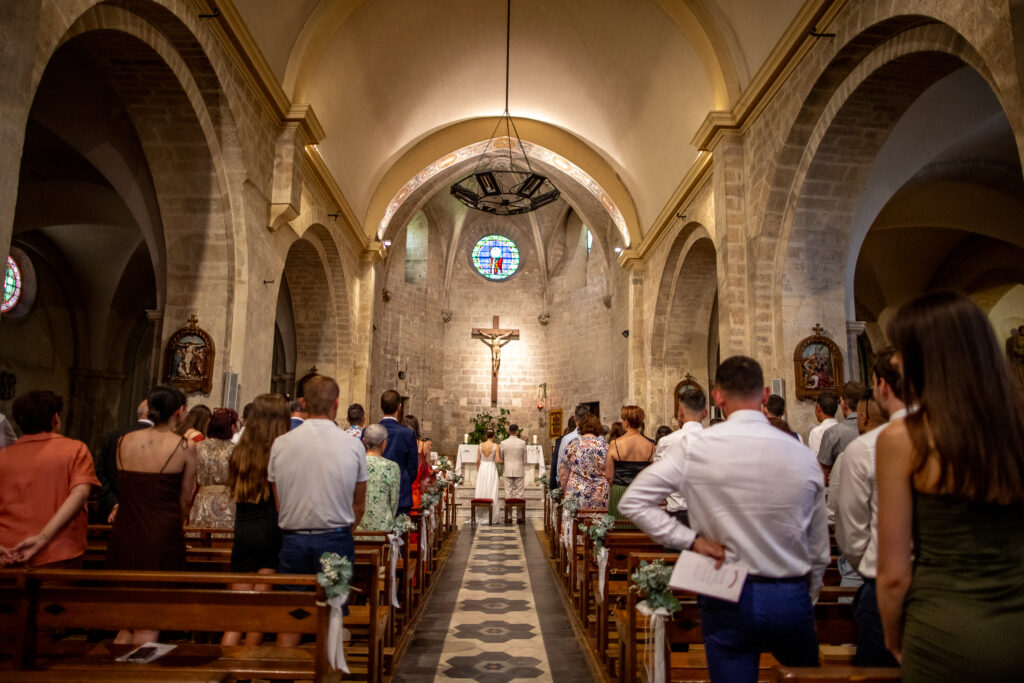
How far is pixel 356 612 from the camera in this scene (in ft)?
12.6

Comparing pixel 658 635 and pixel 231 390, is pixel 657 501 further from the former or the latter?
pixel 231 390

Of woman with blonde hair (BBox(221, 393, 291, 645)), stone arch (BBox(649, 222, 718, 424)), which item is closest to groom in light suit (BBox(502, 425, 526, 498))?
stone arch (BBox(649, 222, 718, 424))

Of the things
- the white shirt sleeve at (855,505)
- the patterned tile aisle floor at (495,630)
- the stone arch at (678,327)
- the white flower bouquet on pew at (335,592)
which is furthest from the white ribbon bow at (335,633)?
the stone arch at (678,327)

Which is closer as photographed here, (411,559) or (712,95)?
(411,559)

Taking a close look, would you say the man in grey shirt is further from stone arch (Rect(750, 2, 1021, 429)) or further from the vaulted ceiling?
the vaulted ceiling

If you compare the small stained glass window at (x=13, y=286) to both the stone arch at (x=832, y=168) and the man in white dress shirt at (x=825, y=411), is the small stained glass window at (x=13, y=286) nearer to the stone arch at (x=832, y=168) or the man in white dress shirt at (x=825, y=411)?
the stone arch at (x=832, y=168)

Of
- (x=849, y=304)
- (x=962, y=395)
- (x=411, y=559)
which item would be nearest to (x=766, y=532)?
(x=962, y=395)

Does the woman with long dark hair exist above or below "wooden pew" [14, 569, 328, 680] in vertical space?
above

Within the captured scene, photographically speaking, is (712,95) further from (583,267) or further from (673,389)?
(583,267)

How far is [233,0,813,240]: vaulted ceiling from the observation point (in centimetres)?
952

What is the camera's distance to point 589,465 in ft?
20.9

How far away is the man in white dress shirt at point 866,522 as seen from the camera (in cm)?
218

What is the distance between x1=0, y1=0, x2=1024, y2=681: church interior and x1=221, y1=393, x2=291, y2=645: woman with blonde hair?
1.82 m

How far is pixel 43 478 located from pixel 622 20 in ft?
34.5
